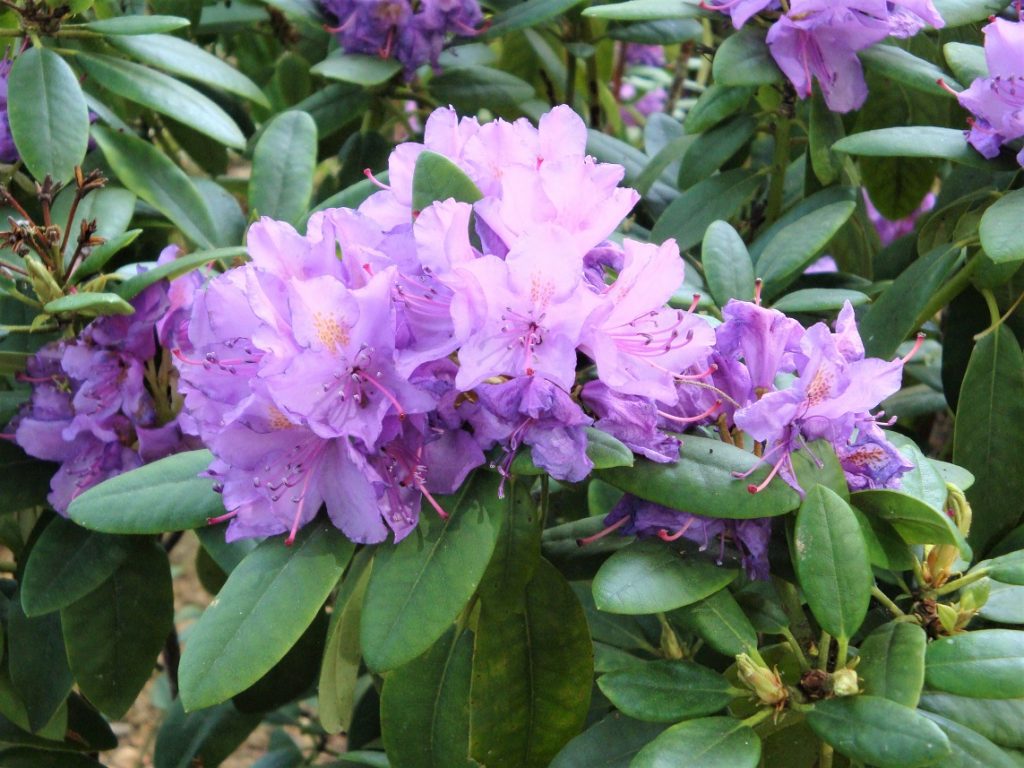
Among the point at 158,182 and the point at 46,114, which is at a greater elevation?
the point at 46,114

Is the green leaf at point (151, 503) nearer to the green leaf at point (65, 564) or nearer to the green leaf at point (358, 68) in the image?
the green leaf at point (65, 564)

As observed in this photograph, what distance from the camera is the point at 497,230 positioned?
842 mm

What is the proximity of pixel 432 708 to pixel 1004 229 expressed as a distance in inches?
26.8

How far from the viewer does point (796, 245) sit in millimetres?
1208

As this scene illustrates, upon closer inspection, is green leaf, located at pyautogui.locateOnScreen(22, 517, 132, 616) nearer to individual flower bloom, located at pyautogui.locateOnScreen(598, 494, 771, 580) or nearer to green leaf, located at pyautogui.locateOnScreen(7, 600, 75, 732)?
green leaf, located at pyautogui.locateOnScreen(7, 600, 75, 732)

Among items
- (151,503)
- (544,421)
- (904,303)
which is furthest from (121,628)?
(904,303)

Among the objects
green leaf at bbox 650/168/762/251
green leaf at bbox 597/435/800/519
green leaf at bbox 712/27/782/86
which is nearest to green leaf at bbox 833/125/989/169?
green leaf at bbox 712/27/782/86

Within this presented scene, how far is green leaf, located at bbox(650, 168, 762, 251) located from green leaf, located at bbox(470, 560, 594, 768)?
21.6 inches

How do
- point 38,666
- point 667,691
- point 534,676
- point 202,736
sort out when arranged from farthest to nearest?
point 202,736
point 38,666
point 534,676
point 667,691

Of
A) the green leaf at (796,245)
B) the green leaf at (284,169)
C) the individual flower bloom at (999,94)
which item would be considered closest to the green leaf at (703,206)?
the green leaf at (796,245)

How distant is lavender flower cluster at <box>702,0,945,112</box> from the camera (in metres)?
1.21

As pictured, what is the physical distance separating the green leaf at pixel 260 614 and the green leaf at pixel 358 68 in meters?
0.75

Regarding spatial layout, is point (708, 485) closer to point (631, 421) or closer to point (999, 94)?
point (631, 421)

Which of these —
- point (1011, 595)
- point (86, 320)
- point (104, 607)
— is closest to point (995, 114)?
point (1011, 595)
